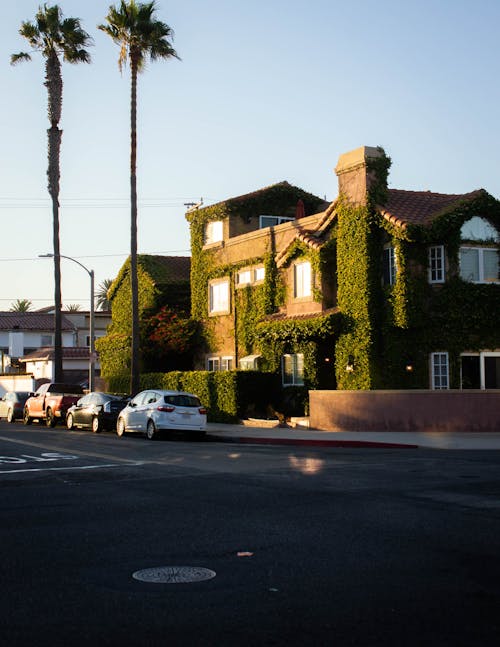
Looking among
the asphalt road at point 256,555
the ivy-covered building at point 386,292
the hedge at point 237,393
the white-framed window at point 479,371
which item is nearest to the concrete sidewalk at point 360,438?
the hedge at point 237,393

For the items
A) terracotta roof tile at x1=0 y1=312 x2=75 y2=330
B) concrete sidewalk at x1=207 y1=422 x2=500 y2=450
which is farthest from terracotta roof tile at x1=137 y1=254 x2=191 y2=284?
terracotta roof tile at x1=0 y1=312 x2=75 y2=330

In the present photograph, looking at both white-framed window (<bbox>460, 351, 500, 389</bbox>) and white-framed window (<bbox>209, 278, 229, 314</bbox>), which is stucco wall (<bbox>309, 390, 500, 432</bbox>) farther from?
white-framed window (<bbox>209, 278, 229, 314</bbox>)

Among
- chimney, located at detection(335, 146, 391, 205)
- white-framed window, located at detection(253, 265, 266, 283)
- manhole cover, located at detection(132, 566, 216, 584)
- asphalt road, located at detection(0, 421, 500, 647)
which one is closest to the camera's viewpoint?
asphalt road, located at detection(0, 421, 500, 647)

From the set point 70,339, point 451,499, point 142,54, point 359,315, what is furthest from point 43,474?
point 70,339

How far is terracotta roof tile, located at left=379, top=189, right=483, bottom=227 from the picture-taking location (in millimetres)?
31922

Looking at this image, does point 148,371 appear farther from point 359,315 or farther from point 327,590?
point 327,590

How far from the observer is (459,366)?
105 feet

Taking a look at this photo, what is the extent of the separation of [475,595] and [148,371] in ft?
128

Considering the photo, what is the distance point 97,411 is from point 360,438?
10.8m

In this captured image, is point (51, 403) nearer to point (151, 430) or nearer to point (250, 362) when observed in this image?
point (250, 362)

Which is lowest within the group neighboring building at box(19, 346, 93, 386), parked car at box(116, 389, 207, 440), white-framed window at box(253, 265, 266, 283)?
parked car at box(116, 389, 207, 440)

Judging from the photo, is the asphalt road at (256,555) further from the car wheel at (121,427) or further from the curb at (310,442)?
the car wheel at (121,427)

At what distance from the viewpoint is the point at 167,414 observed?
2789 centimetres

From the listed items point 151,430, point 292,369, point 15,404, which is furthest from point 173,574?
point 15,404
